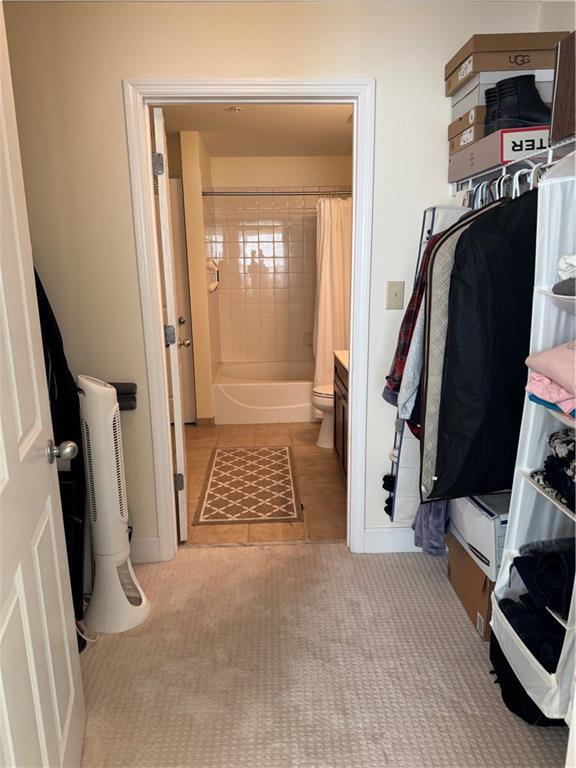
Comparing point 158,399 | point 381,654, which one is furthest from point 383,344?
point 381,654

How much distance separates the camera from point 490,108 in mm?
1844

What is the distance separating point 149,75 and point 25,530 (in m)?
1.75

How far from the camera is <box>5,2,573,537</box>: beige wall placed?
6.66 ft

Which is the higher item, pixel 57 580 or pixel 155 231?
pixel 155 231

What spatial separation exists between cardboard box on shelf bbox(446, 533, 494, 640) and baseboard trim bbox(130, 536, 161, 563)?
4.25 feet

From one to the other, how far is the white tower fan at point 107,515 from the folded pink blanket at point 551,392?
137cm

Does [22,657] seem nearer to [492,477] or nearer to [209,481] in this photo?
[492,477]

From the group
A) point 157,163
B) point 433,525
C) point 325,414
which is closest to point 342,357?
point 325,414

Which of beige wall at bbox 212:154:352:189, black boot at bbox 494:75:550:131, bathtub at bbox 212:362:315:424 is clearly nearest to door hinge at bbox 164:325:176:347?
black boot at bbox 494:75:550:131

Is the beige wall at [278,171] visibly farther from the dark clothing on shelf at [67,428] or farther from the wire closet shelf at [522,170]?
the dark clothing on shelf at [67,428]

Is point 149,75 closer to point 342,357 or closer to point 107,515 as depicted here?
point 107,515

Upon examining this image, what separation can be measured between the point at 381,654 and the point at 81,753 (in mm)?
991

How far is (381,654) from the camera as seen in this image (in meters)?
1.92

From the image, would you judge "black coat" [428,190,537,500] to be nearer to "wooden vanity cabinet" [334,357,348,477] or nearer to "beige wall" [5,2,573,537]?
"beige wall" [5,2,573,537]
